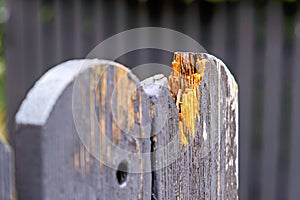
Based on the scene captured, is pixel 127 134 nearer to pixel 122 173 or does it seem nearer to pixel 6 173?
pixel 122 173

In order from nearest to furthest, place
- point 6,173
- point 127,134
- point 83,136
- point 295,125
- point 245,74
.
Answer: point 6,173 < point 83,136 < point 127,134 < point 295,125 < point 245,74

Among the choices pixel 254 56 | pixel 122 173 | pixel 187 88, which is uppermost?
pixel 254 56

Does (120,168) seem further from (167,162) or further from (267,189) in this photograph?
(267,189)

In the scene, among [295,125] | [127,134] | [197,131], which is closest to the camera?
[127,134]

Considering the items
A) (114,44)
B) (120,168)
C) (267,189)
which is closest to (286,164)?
(267,189)

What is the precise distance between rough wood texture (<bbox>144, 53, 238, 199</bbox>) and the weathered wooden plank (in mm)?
51

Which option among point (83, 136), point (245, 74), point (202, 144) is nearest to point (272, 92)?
point (245, 74)

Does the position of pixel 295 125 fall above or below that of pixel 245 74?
below

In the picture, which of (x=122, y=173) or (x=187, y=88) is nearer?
(x=122, y=173)

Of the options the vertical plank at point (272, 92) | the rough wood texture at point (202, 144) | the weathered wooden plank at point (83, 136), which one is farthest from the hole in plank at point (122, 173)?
→ the vertical plank at point (272, 92)

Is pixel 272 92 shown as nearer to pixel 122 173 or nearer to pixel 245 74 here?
pixel 245 74

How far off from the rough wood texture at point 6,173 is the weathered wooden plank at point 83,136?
2cm

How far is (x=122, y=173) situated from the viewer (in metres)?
0.84

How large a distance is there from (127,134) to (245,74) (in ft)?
8.32
